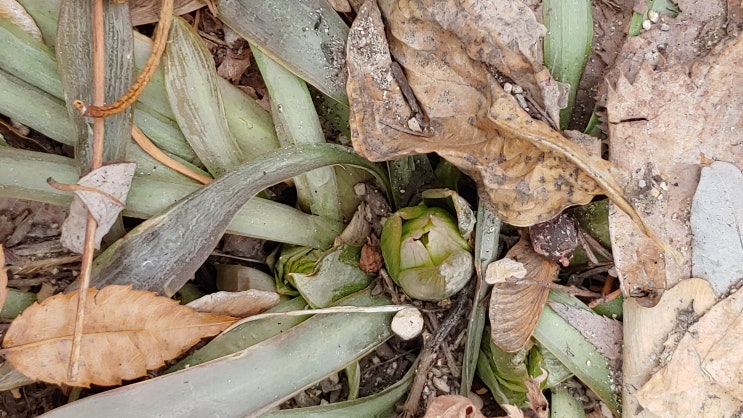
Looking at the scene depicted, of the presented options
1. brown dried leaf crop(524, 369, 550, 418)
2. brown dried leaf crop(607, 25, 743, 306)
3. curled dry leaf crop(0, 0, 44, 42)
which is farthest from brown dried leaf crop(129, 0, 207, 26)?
brown dried leaf crop(524, 369, 550, 418)

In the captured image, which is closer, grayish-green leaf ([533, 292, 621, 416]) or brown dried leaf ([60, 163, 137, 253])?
brown dried leaf ([60, 163, 137, 253])

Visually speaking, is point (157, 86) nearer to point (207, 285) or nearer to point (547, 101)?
point (207, 285)

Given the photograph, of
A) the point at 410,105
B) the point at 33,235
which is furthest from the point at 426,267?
the point at 33,235

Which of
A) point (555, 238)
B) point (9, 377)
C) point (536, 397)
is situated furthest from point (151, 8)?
point (536, 397)

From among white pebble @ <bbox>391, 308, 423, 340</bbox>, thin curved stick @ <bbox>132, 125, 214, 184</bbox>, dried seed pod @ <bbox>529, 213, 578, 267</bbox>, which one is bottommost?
white pebble @ <bbox>391, 308, 423, 340</bbox>

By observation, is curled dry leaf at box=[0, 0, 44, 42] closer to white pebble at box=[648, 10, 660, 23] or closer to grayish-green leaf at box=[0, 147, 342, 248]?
grayish-green leaf at box=[0, 147, 342, 248]

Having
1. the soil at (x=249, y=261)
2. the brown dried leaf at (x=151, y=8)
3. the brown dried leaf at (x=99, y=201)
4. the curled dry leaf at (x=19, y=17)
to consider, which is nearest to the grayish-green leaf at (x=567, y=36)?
the soil at (x=249, y=261)
